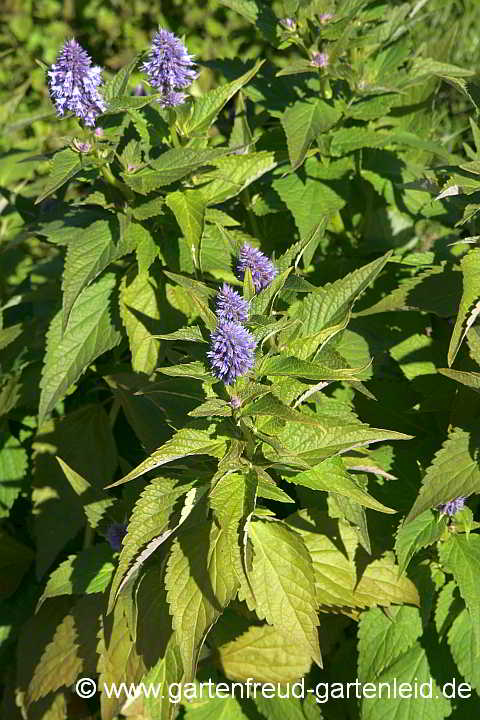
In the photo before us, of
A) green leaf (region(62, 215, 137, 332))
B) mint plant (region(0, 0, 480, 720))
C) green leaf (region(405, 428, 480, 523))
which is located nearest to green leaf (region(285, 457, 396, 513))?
mint plant (region(0, 0, 480, 720))

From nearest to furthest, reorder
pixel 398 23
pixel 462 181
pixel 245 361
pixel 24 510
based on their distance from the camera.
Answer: pixel 245 361, pixel 462 181, pixel 398 23, pixel 24 510

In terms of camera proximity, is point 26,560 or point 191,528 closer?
point 191,528

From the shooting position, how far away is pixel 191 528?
84.2 inches

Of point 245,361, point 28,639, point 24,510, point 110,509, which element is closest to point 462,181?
point 245,361

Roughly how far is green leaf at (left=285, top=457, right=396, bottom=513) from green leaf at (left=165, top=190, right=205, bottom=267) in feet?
2.35

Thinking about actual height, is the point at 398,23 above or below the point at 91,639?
above

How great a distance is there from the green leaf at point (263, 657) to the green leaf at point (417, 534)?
577 mm

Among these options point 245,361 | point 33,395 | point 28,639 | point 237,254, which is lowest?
point 28,639

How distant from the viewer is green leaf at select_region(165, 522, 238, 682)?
6.44 ft

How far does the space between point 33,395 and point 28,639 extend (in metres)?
0.92

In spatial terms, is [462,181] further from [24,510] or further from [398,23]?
[24,510]

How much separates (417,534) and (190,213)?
1208 millimetres

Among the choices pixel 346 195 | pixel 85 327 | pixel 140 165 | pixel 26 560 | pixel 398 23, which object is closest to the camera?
pixel 140 165

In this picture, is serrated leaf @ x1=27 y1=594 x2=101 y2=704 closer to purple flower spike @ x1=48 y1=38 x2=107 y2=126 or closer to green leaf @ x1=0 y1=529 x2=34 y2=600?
green leaf @ x1=0 y1=529 x2=34 y2=600
